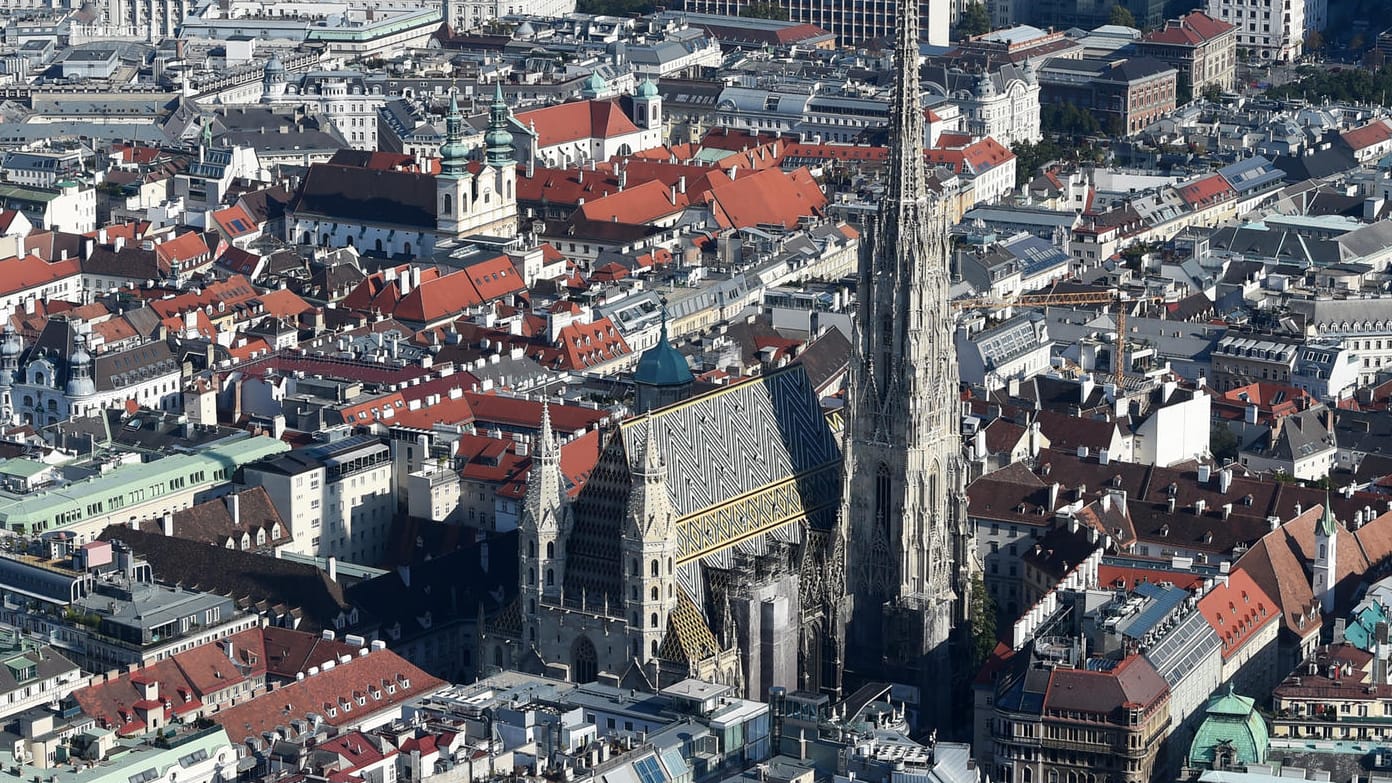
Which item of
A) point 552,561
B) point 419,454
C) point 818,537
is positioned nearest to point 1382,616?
point 818,537

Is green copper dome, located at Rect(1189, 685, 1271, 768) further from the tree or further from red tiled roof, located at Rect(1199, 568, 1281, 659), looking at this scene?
the tree

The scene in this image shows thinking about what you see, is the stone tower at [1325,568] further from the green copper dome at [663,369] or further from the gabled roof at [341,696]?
the gabled roof at [341,696]

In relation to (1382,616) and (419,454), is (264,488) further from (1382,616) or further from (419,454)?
(1382,616)

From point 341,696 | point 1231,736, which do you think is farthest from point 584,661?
point 1231,736

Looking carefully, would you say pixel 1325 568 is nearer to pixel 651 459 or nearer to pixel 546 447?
pixel 651 459

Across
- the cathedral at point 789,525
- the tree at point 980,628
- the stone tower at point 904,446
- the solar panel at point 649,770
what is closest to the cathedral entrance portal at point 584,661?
the cathedral at point 789,525

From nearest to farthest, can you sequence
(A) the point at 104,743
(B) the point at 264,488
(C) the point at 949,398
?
(A) the point at 104,743, (C) the point at 949,398, (B) the point at 264,488

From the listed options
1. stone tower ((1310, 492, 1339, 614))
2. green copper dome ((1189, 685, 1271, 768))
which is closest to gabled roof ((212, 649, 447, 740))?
green copper dome ((1189, 685, 1271, 768))
